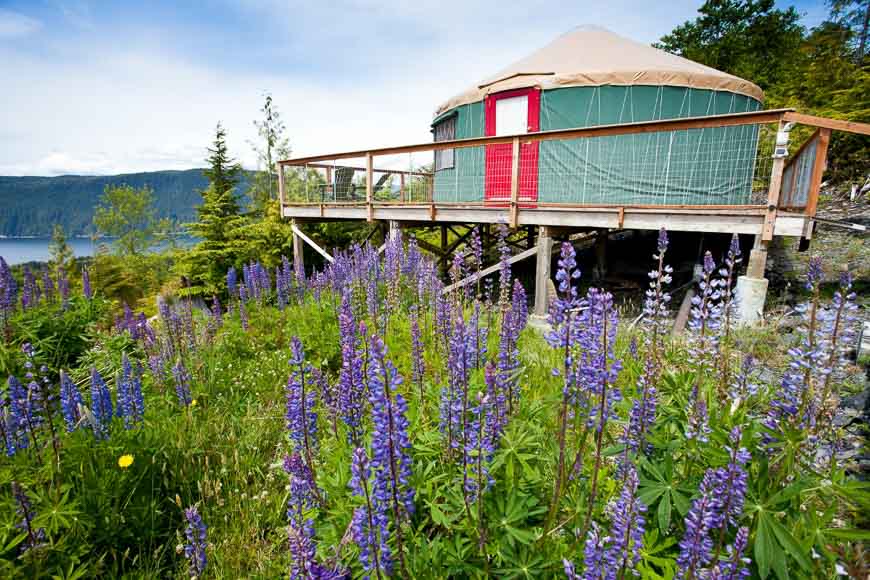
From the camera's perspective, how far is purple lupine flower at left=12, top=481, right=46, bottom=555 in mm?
1635

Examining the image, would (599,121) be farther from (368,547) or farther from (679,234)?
(368,547)

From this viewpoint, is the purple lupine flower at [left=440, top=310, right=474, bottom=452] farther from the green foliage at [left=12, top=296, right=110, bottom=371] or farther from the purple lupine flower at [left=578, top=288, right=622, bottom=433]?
the green foliage at [left=12, top=296, right=110, bottom=371]

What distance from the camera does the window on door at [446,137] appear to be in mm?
11141

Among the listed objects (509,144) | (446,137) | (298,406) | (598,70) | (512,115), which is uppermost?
(598,70)

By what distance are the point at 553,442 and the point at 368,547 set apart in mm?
797

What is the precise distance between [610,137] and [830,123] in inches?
172

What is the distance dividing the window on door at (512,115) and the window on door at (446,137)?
5.08ft

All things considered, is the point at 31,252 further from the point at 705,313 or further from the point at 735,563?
the point at 735,563

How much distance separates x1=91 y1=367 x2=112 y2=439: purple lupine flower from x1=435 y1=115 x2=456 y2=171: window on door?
951 centimetres

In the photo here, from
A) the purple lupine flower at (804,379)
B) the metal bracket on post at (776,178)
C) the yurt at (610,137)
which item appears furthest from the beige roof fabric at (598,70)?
the purple lupine flower at (804,379)

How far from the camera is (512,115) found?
972cm

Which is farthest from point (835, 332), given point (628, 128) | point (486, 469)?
point (628, 128)

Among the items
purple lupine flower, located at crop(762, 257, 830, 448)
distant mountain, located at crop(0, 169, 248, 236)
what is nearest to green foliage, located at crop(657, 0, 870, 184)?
purple lupine flower, located at crop(762, 257, 830, 448)

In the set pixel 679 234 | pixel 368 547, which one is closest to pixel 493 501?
pixel 368 547
